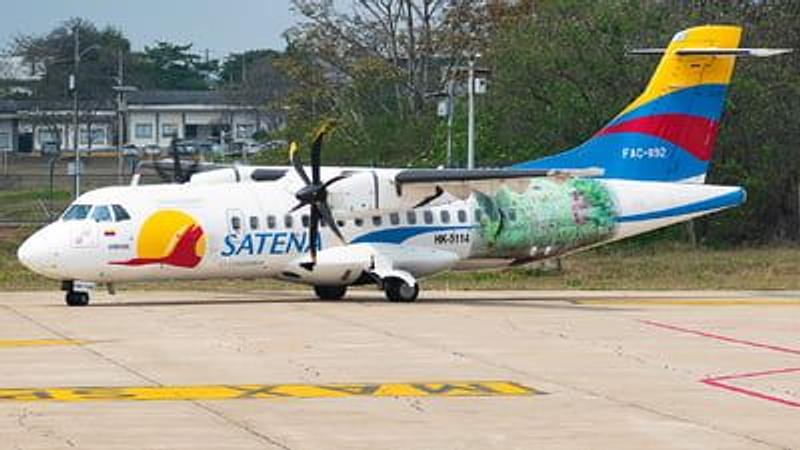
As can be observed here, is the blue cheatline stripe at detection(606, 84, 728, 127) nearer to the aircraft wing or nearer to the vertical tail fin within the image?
the vertical tail fin

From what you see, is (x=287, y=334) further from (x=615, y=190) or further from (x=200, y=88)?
(x=200, y=88)

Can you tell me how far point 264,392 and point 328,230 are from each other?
13.2 metres

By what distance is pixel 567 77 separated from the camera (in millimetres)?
52656

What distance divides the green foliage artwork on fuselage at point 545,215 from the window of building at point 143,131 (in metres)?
90.3

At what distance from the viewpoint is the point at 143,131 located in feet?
399

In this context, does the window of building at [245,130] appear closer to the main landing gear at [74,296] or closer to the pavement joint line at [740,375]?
the main landing gear at [74,296]

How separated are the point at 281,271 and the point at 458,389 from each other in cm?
1277

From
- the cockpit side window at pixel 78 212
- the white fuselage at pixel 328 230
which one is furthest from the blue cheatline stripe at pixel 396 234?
the cockpit side window at pixel 78 212

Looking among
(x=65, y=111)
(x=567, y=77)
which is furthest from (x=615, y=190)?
(x=65, y=111)

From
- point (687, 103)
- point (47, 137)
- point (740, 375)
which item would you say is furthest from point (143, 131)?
point (740, 375)

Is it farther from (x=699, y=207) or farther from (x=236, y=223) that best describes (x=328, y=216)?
(x=699, y=207)

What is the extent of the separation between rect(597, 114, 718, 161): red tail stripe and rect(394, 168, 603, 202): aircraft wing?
2177 mm

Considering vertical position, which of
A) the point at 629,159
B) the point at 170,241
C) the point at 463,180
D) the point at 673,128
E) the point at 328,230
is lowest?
the point at 170,241

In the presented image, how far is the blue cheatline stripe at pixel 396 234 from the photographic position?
31.8m
